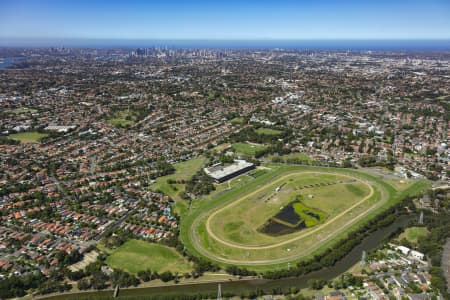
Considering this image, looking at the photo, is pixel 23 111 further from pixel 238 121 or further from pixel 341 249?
pixel 341 249

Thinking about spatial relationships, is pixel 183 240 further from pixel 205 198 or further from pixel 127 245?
pixel 205 198

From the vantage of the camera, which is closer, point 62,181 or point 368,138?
point 62,181

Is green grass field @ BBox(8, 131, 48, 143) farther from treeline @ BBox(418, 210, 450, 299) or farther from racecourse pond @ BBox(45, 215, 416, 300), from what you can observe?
treeline @ BBox(418, 210, 450, 299)

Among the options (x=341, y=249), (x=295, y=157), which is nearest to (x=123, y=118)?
(x=295, y=157)

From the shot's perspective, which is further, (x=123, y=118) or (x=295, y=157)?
(x=123, y=118)

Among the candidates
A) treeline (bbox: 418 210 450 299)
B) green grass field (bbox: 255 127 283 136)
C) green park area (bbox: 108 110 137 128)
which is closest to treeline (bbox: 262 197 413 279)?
treeline (bbox: 418 210 450 299)

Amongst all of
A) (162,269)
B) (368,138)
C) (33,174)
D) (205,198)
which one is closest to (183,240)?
(162,269)
